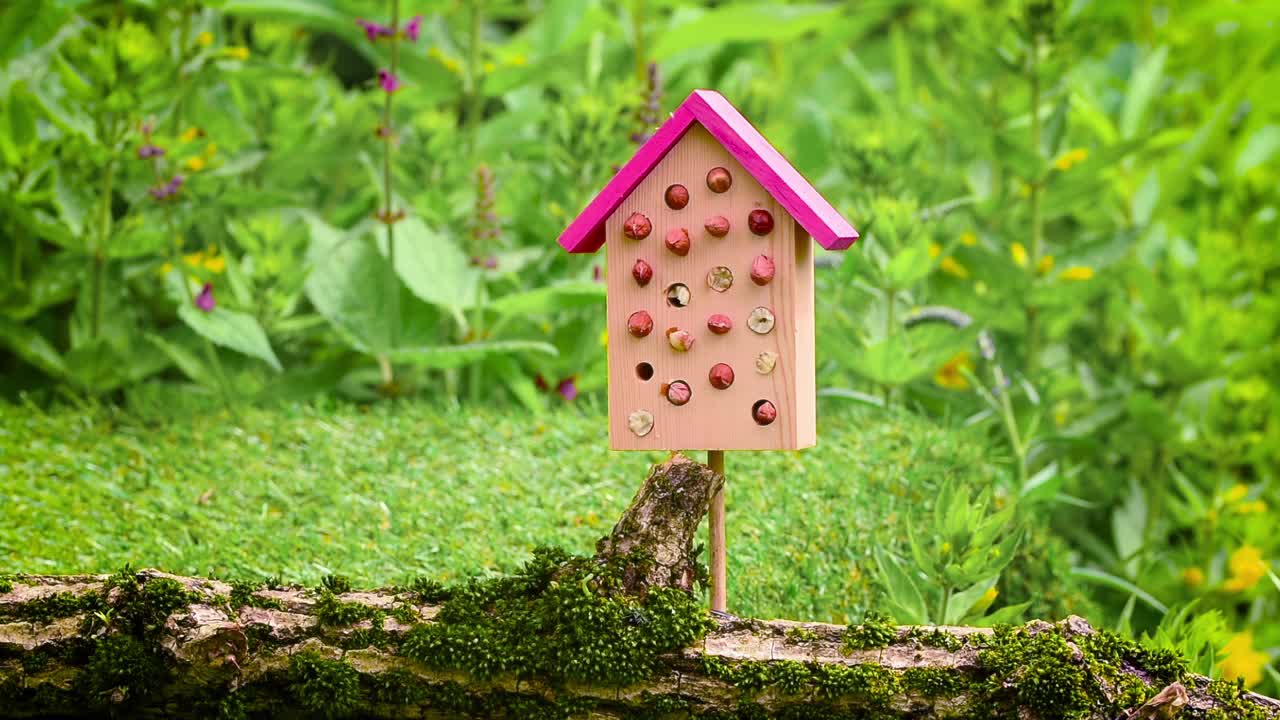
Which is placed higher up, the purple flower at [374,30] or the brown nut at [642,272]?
the purple flower at [374,30]

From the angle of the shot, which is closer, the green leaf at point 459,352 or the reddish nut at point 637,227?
the reddish nut at point 637,227

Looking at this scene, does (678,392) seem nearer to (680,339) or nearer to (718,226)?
(680,339)

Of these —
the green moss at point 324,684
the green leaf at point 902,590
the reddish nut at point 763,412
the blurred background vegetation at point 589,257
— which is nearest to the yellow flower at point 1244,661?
the blurred background vegetation at point 589,257

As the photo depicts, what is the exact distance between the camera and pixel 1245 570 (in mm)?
2488

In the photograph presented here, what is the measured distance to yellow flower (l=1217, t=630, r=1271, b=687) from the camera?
230 centimetres

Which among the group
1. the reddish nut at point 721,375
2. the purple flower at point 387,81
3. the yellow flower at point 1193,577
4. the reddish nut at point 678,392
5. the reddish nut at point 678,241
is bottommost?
the yellow flower at point 1193,577

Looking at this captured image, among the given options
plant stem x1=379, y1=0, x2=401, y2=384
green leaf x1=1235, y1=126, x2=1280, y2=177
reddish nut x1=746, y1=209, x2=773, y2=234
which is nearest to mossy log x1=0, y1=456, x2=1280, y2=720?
reddish nut x1=746, y1=209, x2=773, y2=234

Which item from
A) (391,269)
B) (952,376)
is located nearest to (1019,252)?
(952,376)

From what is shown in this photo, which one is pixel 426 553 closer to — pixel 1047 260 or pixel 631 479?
pixel 631 479

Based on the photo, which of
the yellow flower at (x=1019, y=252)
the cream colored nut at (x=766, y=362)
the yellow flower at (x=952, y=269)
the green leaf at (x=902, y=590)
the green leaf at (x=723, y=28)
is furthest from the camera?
the green leaf at (x=723, y=28)

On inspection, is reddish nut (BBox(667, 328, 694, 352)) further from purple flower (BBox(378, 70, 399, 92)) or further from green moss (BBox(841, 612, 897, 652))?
purple flower (BBox(378, 70, 399, 92))

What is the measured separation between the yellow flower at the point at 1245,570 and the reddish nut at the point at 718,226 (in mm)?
1544

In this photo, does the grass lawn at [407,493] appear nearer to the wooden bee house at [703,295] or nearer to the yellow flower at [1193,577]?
the wooden bee house at [703,295]

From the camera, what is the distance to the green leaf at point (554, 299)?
249cm
